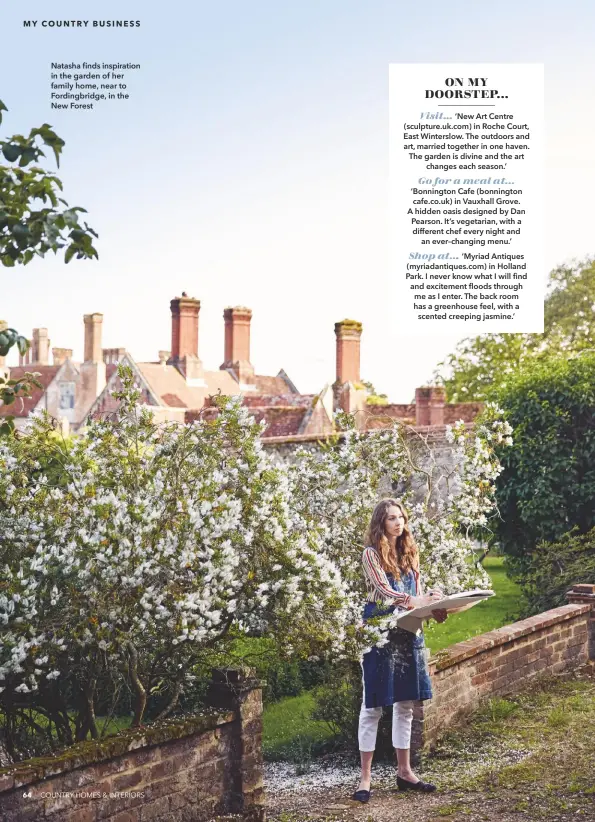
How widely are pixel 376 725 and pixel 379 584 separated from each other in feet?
3.43

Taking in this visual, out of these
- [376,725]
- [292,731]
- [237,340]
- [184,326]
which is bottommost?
[292,731]

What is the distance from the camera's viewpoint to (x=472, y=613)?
1623cm

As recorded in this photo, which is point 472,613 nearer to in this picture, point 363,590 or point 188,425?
point 363,590

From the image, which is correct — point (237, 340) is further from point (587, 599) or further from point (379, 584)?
point (379, 584)

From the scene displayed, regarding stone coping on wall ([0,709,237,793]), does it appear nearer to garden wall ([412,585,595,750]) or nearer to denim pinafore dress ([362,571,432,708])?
denim pinafore dress ([362,571,432,708])

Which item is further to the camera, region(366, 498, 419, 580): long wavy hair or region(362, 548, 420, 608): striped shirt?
region(366, 498, 419, 580): long wavy hair

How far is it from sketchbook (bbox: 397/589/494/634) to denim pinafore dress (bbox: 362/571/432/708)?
0.46 ft

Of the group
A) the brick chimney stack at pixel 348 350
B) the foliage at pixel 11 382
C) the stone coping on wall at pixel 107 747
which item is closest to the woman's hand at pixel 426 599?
the stone coping on wall at pixel 107 747

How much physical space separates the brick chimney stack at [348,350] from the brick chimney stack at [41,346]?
34.8 metres

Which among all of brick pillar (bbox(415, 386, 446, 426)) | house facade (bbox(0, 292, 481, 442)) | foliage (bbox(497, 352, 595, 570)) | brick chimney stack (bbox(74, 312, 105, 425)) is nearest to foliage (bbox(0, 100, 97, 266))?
foliage (bbox(497, 352, 595, 570))

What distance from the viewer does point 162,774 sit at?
570cm

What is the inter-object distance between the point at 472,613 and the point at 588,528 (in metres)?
2.60

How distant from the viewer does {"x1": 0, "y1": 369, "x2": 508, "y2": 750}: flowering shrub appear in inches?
221

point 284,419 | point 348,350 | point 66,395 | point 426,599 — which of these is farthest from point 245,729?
point 66,395
